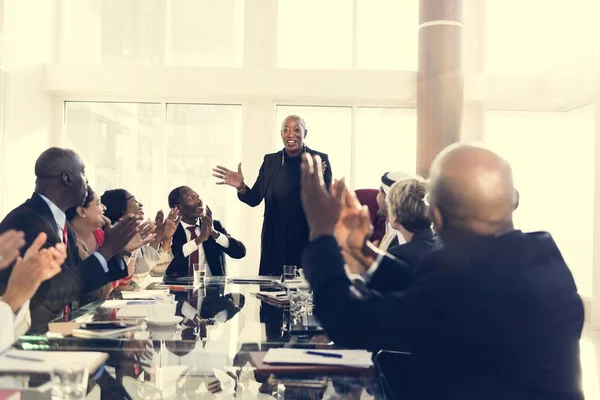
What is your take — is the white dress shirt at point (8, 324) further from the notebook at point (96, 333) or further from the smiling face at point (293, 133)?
the smiling face at point (293, 133)

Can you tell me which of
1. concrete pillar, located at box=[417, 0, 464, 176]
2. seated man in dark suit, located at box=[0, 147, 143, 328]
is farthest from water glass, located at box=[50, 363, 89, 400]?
concrete pillar, located at box=[417, 0, 464, 176]

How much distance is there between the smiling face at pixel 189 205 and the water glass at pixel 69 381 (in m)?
2.99

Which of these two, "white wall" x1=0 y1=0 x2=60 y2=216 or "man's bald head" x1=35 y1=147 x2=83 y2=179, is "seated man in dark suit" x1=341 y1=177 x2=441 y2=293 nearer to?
"man's bald head" x1=35 y1=147 x2=83 y2=179

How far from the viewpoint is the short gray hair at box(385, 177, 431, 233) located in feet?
7.85

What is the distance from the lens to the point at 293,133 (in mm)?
4809

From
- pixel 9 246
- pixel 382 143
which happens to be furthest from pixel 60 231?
pixel 382 143

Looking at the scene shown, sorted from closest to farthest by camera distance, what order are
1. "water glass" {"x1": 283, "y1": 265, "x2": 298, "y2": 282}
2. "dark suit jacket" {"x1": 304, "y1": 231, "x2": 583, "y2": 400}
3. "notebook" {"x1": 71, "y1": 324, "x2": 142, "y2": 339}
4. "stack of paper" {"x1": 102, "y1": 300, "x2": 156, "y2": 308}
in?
1. "dark suit jacket" {"x1": 304, "y1": 231, "x2": 583, "y2": 400}
2. "notebook" {"x1": 71, "y1": 324, "x2": 142, "y2": 339}
3. "stack of paper" {"x1": 102, "y1": 300, "x2": 156, "y2": 308}
4. "water glass" {"x1": 283, "y1": 265, "x2": 298, "y2": 282}

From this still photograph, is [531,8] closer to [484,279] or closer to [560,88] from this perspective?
[560,88]

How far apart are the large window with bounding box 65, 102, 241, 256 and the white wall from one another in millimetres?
486

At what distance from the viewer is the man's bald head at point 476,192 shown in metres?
1.33

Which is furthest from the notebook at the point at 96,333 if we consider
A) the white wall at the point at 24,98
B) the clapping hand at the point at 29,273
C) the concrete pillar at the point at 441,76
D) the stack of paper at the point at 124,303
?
the concrete pillar at the point at 441,76

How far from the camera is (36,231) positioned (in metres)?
2.52

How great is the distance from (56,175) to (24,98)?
488cm

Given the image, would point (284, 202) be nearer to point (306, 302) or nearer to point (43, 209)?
point (306, 302)
